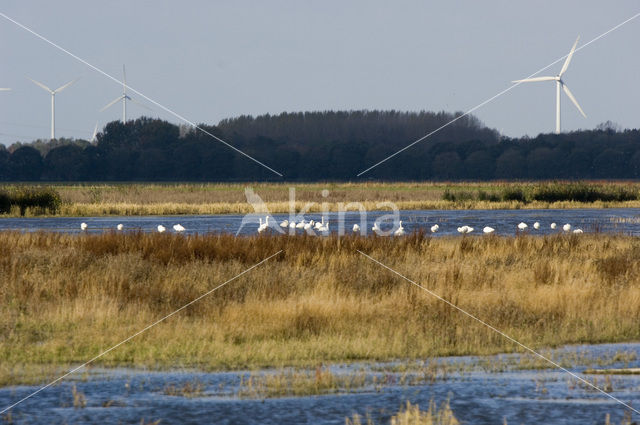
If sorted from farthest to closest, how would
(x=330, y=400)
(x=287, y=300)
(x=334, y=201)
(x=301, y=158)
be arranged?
(x=301, y=158)
(x=334, y=201)
(x=287, y=300)
(x=330, y=400)

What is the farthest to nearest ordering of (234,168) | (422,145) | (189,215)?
(422,145) → (234,168) → (189,215)

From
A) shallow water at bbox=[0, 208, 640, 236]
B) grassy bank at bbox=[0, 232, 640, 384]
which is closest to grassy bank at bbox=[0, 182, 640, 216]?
shallow water at bbox=[0, 208, 640, 236]

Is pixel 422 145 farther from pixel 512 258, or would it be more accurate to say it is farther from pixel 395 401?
pixel 395 401

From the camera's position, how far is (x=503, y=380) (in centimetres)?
1155

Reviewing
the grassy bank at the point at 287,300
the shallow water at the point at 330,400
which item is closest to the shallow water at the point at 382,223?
the grassy bank at the point at 287,300

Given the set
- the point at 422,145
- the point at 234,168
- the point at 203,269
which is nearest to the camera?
the point at 203,269

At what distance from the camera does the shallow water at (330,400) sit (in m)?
9.75

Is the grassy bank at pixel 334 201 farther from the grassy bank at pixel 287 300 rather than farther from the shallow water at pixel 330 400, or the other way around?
the shallow water at pixel 330 400

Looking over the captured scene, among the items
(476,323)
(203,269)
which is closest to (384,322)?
(476,323)

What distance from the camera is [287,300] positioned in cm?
1655

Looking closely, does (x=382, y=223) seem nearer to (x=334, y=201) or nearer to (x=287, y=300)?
(x=334, y=201)

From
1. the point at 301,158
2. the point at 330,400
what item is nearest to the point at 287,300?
the point at 330,400

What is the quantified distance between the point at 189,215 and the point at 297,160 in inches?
4381

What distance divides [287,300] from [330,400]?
20.1 feet
